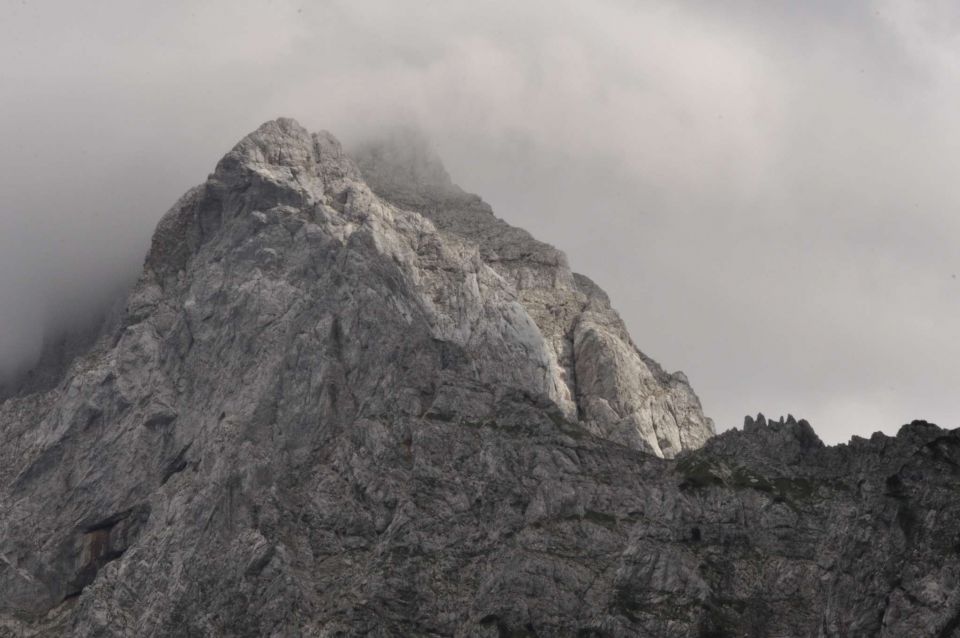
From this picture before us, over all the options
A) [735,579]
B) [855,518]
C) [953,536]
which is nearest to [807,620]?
[735,579]

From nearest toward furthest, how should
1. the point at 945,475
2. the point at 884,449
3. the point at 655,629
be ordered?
the point at 945,475
the point at 884,449
the point at 655,629

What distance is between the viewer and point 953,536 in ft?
499

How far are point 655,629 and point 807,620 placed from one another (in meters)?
19.8

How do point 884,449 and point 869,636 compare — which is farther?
point 884,449

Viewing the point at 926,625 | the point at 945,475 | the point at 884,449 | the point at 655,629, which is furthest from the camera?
the point at 655,629

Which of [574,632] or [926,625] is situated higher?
[926,625]

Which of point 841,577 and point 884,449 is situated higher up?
point 884,449

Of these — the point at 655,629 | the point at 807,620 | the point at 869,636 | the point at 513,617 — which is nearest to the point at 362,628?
the point at 513,617

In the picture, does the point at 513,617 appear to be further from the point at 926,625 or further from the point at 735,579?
the point at 926,625

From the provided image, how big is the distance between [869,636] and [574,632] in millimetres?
52763

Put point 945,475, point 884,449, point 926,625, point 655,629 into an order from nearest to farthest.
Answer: point 926,625
point 945,475
point 884,449
point 655,629

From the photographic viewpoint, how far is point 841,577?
526ft

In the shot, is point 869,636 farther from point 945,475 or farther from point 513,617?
point 513,617

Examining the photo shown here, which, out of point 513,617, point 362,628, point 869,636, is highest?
point 869,636
